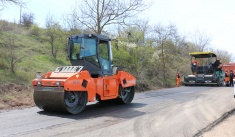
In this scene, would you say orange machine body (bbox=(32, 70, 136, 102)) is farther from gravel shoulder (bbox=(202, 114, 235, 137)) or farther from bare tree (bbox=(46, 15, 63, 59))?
bare tree (bbox=(46, 15, 63, 59))

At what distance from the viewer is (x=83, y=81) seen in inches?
341

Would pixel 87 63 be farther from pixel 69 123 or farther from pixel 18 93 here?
pixel 18 93

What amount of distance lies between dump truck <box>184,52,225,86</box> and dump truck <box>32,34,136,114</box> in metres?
12.9

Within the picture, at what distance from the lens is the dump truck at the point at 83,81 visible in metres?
8.32

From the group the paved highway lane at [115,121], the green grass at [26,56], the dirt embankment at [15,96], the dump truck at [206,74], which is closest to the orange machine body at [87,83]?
the paved highway lane at [115,121]

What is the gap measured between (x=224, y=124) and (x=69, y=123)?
4277 millimetres

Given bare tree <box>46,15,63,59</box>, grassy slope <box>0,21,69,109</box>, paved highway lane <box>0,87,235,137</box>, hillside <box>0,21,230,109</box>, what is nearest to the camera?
paved highway lane <box>0,87,235,137</box>

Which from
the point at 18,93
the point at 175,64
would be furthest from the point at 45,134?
the point at 175,64

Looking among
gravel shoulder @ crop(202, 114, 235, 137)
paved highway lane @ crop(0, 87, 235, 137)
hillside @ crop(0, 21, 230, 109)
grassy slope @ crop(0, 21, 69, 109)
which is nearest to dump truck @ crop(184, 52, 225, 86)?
hillside @ crop(0, 21, 230, 109)

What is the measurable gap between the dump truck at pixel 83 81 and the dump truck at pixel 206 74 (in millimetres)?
12913

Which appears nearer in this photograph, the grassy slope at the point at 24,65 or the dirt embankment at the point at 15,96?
the dirt embankment at the point at 15,96

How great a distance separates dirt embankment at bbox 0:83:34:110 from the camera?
10461mm

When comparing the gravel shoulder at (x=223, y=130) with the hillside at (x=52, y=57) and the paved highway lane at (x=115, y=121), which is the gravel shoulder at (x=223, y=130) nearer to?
the paved highway lane at (x=115, y=121)

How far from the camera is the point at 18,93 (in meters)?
12.0
